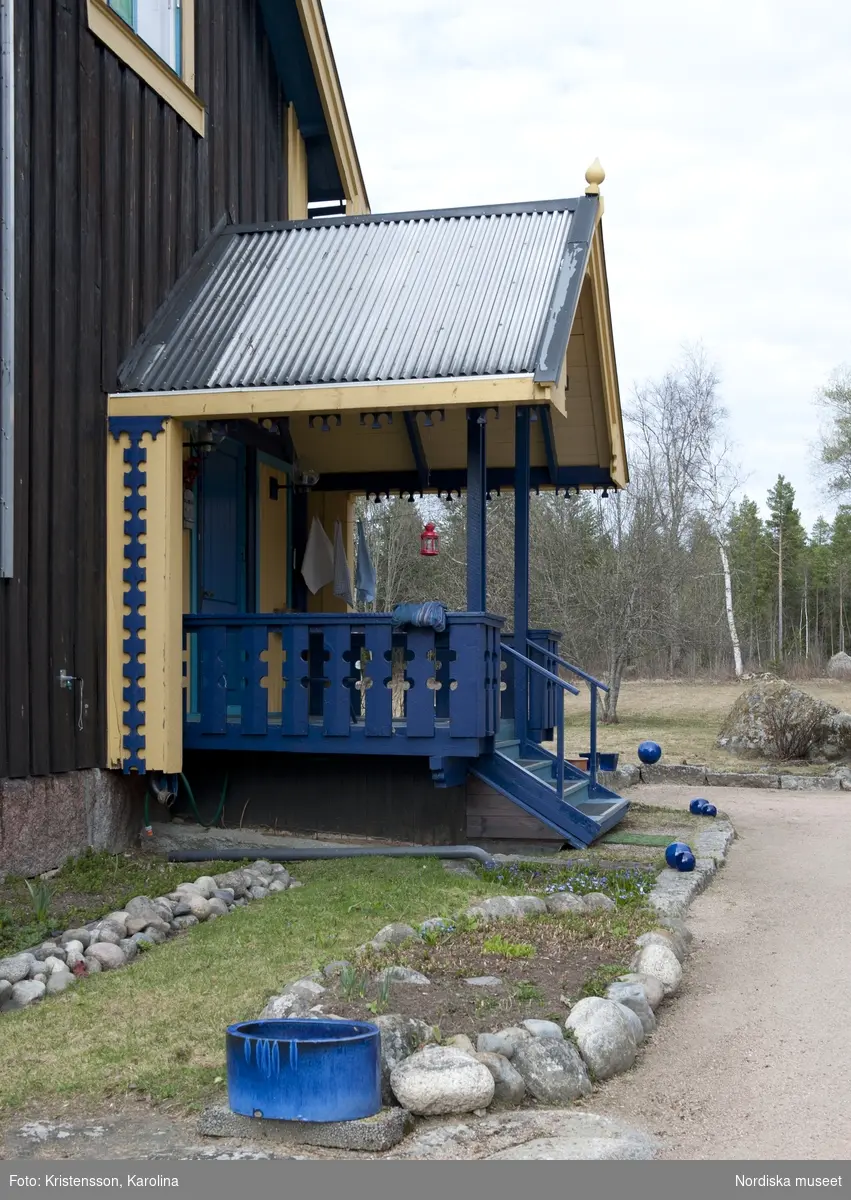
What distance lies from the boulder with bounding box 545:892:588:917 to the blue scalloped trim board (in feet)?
9.98

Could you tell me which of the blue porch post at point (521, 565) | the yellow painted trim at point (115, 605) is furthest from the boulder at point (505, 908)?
the blue porch post at point (521, 565)

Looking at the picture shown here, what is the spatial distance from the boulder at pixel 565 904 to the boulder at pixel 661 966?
910 millimetres

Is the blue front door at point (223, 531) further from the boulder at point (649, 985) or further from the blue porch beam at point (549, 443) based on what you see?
the boulder at point (649, 985)

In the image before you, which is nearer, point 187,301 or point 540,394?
point 540,394

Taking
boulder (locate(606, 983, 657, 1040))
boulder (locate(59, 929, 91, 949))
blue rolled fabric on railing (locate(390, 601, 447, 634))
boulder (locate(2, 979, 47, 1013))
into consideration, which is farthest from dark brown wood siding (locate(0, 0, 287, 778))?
boulder (locate(606, 983, 657, 1040))

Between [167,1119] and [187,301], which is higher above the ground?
[187,301]

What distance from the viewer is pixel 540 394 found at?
316 inches

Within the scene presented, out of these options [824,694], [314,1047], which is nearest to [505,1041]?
[314,1047]

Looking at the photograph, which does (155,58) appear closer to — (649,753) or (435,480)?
(435,480)

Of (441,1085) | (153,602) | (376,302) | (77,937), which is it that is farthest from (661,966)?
(376,302)

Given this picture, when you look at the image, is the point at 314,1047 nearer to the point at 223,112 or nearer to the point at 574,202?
the point at 574,202

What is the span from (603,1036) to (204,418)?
522 cm

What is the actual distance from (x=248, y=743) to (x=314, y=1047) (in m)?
5.20

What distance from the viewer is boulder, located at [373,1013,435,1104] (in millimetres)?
4152
